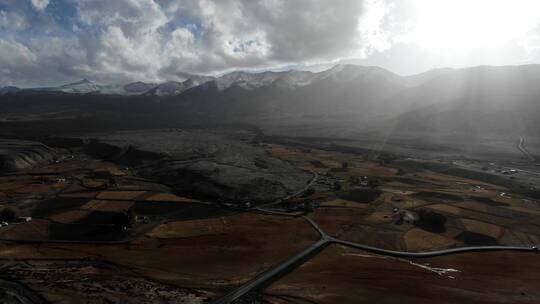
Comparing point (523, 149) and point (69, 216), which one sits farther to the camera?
point (523, 149)

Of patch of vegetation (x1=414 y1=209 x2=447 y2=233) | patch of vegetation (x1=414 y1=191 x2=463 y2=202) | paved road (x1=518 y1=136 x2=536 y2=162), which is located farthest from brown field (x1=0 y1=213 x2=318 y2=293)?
paved road (x1=518 y1=136 x2=536 y2=162)

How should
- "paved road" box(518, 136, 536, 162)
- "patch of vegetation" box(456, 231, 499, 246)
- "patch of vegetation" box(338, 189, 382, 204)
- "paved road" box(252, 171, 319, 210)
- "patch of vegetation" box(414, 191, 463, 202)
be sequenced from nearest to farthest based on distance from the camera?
"patch of vegetation" box(456, 231, 499, 246), "paved road" box(252, 171, 319, 210), "patch of vegetation" box(338, 189, 382, 204), "patch of vegetation" box(414, 191, 463, 202), "paved road" box(518, 136, 536, 162)

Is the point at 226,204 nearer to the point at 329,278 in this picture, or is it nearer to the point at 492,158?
the point at 329,278

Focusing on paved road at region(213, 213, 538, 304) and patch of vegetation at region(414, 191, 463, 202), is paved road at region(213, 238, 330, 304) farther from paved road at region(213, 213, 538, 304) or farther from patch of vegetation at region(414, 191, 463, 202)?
patch of vegetation at region(414, 191, 463, 202)

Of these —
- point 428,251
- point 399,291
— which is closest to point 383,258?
point 428,251

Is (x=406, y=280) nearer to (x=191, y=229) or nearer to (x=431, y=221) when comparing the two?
(x=431, y=221)

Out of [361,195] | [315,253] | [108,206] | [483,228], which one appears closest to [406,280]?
[315,253]

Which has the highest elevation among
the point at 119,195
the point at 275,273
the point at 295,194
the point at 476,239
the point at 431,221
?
the point at 119,195

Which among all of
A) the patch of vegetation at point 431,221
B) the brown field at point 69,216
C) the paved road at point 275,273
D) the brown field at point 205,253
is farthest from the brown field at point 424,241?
the brown field at point 69,216

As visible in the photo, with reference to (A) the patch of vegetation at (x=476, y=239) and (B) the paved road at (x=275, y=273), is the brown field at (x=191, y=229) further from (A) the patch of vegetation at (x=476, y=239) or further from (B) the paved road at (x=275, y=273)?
(A) the patch of vegetation at (x=476, y=239)

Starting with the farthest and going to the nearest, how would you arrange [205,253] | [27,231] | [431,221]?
[431,221], [27,231], [205,253]

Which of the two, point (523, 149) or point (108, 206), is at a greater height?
point (523, 149)
